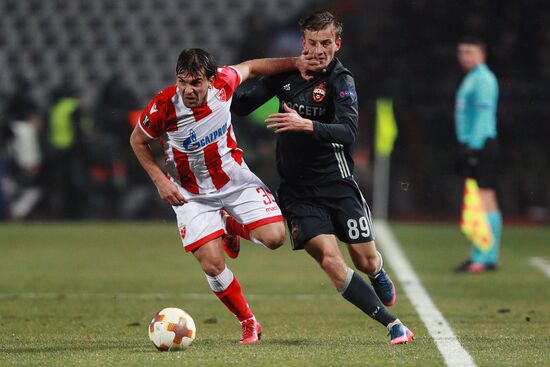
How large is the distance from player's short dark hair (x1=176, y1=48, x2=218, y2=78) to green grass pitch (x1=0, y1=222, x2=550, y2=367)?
143 cm

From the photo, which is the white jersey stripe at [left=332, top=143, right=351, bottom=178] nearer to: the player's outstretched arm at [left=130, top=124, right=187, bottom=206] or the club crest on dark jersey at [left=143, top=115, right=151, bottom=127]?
the player's outstretched arm at [left=130, top=124, right=187, bottom=206]

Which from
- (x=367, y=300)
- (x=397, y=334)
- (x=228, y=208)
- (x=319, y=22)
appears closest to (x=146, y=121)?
(x=228, y=208)

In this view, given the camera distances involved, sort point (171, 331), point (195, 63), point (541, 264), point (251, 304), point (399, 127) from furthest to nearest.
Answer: point (399, 127) < point (541, 264) < point (251, 304) < point (195, 63) < point (171, 331)

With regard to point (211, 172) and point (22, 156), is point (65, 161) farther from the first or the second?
point (211, 172)

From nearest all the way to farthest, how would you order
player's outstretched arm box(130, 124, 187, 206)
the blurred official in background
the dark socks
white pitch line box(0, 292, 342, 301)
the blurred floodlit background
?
the dark socks < player's outstretched arm box(130, 124, 187, 206) < white pitch line box(0, 292, 342, 301) < the blurred official in background < the blurred floodlit background

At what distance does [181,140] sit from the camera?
6.62m

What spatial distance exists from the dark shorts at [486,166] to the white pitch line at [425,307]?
109 cm

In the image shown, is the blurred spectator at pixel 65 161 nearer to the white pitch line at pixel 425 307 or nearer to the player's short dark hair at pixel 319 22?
the white pitch line at pixel 425 307

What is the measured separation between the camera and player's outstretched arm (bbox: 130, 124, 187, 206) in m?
6.46

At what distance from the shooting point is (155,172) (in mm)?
6508

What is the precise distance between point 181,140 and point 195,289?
3.50 m

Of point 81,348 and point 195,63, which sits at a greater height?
point 195,63

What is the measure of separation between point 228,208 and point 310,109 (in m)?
0.74

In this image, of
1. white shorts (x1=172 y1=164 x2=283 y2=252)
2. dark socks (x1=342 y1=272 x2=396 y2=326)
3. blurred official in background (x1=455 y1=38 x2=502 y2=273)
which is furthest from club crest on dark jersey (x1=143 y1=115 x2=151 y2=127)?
blurred official in background (x1=455 y1=38 x2=502 y2=273)
